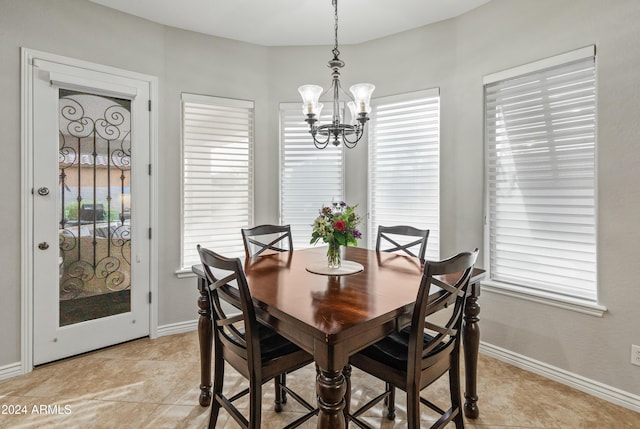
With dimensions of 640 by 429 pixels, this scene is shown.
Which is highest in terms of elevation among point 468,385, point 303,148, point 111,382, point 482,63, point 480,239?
point 482,63

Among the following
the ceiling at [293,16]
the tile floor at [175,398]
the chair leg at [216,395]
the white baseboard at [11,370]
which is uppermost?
the ceiling at [293,16]

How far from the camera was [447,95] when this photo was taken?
2.99 metres

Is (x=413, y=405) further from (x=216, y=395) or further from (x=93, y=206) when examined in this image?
(x=93, y=206)

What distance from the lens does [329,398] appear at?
4.08 ft

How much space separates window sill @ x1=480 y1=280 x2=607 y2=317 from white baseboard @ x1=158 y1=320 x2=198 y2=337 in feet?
9.01

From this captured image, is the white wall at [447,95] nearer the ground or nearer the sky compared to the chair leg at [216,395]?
nearer the sky

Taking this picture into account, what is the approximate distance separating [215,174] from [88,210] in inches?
44.3

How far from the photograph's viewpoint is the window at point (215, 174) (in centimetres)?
325

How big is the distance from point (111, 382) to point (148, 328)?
740mm

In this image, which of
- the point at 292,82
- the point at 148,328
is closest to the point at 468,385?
the point at 148,328

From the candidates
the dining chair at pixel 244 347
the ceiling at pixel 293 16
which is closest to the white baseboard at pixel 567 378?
the dining chair at pixel 244 347

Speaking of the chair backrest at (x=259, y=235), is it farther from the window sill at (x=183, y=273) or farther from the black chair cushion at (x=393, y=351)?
the black chair cushion at (x=393, y=351)

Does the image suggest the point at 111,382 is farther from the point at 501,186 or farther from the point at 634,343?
the point at 634,343

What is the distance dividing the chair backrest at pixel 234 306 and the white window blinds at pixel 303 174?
1.78 metres
